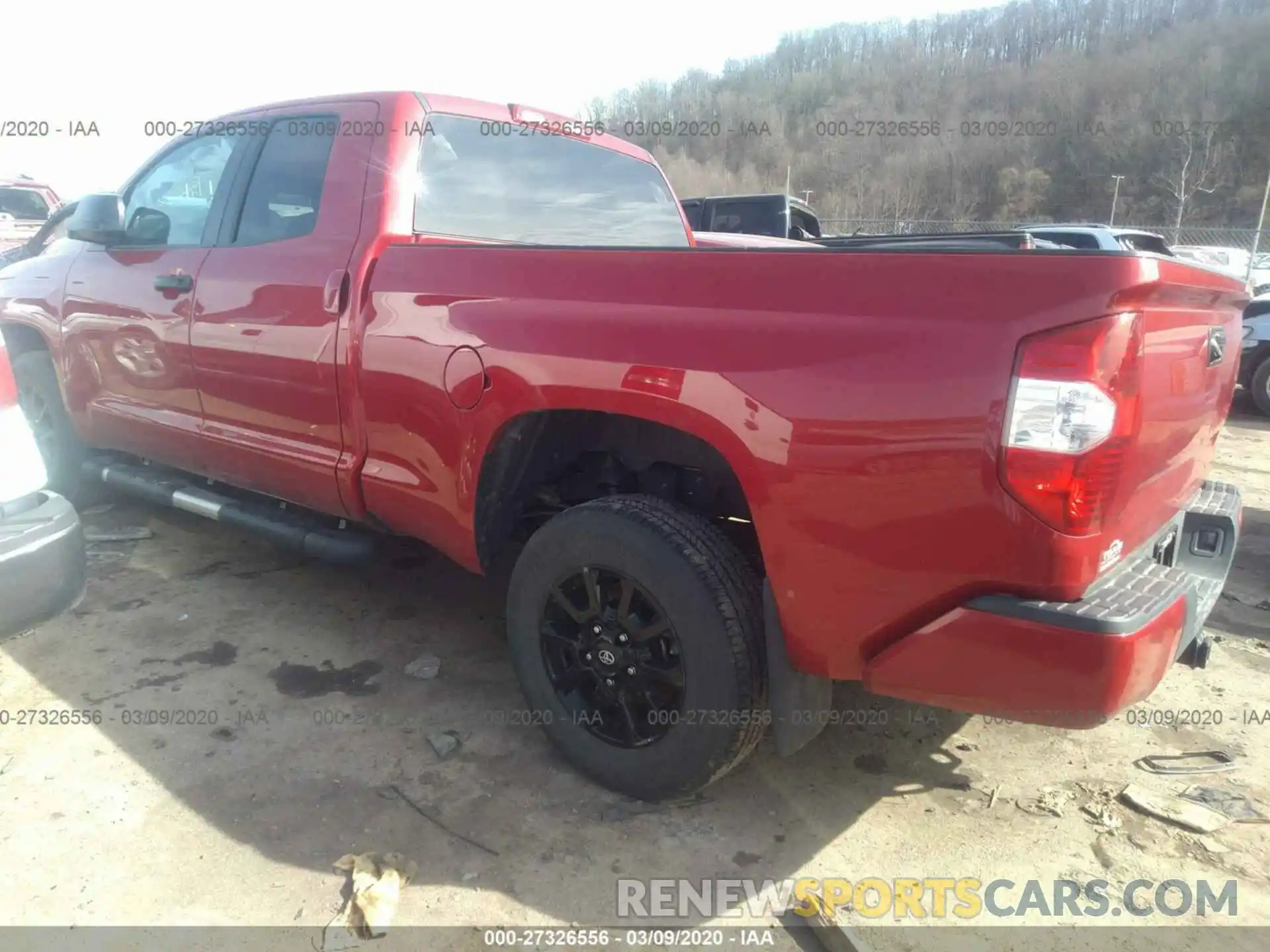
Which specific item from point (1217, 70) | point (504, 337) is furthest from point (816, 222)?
point (1217, 70)

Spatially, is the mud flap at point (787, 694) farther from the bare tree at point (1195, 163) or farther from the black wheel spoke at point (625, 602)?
the bare tree at point (1195, 163)

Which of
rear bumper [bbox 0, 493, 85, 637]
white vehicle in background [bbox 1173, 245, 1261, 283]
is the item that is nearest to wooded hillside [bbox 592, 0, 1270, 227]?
white vehicle in background [bbox 1173, 245, 1261, 283]

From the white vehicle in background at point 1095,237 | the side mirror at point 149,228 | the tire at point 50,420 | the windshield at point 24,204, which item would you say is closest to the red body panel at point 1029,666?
the side mirror at point 149,228

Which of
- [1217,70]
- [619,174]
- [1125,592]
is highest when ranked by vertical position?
[1217,70]

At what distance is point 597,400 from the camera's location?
2223 mm

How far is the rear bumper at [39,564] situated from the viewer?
241 cm

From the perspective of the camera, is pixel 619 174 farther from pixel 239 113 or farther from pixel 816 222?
pixel 816 222

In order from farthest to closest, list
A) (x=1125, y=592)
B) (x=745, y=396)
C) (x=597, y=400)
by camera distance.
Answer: (x=597, y=400), (x=745, y=396), (x=1125, y=592)

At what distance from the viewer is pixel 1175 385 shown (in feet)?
6.28

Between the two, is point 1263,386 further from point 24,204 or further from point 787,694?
point 24,204

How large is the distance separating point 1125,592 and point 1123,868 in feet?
3.02

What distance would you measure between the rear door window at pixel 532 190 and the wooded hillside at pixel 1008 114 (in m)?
31.8

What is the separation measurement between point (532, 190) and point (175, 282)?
4.88 feet

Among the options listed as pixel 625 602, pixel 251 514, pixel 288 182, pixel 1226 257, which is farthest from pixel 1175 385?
pixel 1226 257
